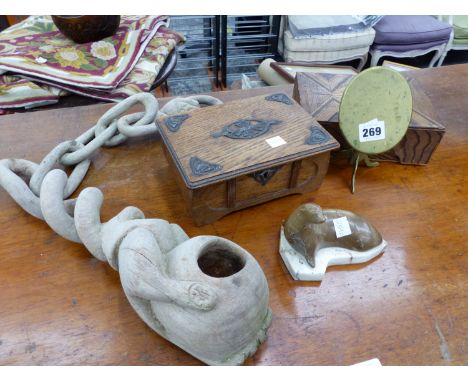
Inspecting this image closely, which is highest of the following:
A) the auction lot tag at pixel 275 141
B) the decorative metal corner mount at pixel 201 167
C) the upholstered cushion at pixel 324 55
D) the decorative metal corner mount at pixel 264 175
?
the auction lot tag at pixel 275 141

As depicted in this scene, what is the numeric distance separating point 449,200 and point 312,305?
1.40 feet

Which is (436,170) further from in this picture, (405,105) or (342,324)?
(342,324)

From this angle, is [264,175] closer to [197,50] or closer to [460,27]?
[197,50]

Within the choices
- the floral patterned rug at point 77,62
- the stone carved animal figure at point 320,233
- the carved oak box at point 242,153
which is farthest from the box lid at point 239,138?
the floral patterned rug at point 77,62

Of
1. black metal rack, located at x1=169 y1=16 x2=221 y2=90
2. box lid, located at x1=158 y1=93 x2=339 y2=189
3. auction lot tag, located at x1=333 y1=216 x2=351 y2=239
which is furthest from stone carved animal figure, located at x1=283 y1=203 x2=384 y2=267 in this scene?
black metal rack, located at x1=169 y1=16 x2=221 y2=90

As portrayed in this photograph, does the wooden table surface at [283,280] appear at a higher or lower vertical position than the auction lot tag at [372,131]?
lower

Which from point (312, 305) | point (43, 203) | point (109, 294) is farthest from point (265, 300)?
point (43, 203)

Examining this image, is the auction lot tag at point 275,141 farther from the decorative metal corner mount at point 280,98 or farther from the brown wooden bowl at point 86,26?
the brown wooden bowl at point 86,26

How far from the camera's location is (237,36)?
173 centimetres

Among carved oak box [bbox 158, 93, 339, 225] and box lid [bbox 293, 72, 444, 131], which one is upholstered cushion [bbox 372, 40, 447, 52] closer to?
box lid [bbox 293, 72, 444, 131]

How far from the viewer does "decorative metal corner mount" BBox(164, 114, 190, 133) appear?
72 centimetres

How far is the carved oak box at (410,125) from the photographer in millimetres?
777

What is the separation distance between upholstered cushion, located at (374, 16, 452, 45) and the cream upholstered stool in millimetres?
75

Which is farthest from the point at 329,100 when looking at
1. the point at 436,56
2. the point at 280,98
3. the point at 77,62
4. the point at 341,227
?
the point at 436,56
